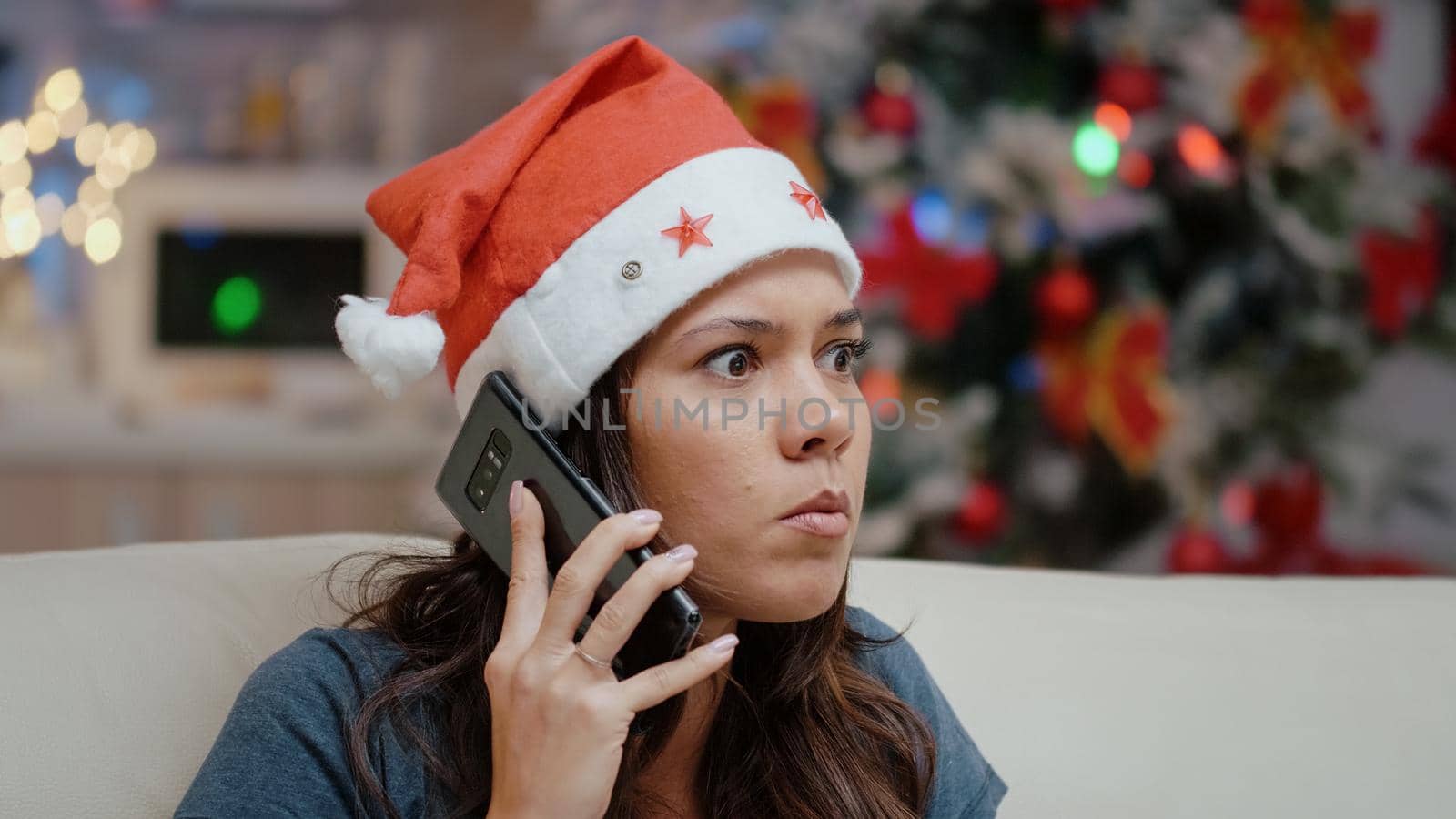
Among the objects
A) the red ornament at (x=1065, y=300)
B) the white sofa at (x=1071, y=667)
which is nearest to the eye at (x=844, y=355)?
the white sofa at (x=1071, y=667)

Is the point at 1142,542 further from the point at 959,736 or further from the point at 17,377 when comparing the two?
the point at 17,377

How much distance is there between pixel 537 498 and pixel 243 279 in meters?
2.86

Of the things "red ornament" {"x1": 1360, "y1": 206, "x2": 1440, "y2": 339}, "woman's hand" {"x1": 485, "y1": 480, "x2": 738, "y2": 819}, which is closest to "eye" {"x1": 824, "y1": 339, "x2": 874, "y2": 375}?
"woman's hand" {"x1": 485, "y1": 480, "x2": 738, "y2": 819}

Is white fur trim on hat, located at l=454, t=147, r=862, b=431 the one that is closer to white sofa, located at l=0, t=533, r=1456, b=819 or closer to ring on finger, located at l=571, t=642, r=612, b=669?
ring on finger, located at l=571, t=642, r=612, b=669

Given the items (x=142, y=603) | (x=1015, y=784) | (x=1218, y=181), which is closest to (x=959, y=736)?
(x=1015, y=784)

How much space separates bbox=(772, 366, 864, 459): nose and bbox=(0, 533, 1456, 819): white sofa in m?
0.42

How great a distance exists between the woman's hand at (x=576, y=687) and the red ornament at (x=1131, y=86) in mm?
1946

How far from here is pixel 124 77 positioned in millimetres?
3689

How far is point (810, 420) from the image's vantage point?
876 millimetres

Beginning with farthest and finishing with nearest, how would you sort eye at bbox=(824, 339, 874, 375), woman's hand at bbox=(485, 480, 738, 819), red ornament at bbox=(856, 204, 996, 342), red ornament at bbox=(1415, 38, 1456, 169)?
red ornament at bbox=(1415, 38, 1456, 169) < red ornament at bbox=(856, 204, 996, 342) < eye at bbox=(824, 339, 874, 375) < woman's hand at bbox=(485, 480, 738, 819)

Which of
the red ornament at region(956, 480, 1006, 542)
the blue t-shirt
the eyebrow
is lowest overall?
the blue t-shirt

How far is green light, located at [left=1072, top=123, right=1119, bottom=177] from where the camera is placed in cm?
243

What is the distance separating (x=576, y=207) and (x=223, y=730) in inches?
17.1

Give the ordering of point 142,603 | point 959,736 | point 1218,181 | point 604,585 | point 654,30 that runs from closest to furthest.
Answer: point 604,585 < point 142,603 < point 959,736 < point 1218,181 < point 654,30
